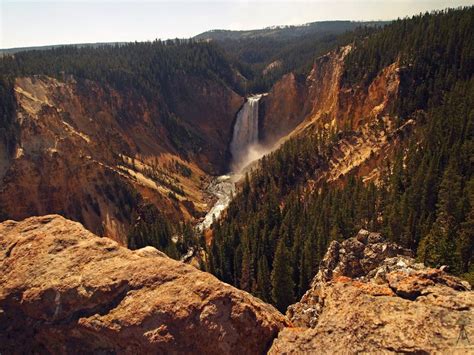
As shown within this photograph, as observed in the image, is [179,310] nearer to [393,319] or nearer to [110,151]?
[393,319]

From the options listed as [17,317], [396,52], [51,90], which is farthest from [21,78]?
[17,317]

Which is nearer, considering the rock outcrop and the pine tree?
the rock outcrop

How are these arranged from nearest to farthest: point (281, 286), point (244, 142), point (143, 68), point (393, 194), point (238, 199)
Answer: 1. point (281, 286)
2. point (393, 194)
3. point (238, 199)
4. point (244, 142)
5. point (143, 68)

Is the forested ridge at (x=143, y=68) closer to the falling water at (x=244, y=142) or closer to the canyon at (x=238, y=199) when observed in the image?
the canyon at (x=238, y=199)

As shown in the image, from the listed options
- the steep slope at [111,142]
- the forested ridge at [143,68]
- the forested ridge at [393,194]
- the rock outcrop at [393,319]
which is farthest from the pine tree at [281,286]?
the forested ridge at [143,68]

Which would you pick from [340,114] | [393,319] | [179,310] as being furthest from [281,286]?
[340,114]

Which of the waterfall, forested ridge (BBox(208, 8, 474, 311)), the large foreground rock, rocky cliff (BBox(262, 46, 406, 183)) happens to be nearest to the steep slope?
the waterfall

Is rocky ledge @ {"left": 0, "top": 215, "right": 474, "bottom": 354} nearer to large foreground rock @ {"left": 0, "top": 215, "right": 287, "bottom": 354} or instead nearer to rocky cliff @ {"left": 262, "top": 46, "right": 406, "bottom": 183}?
large foreground rock @ {"left": 0, "top": 215, "right": 287, "bottom": 354}

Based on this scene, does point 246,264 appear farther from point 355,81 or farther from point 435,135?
point 355,81
